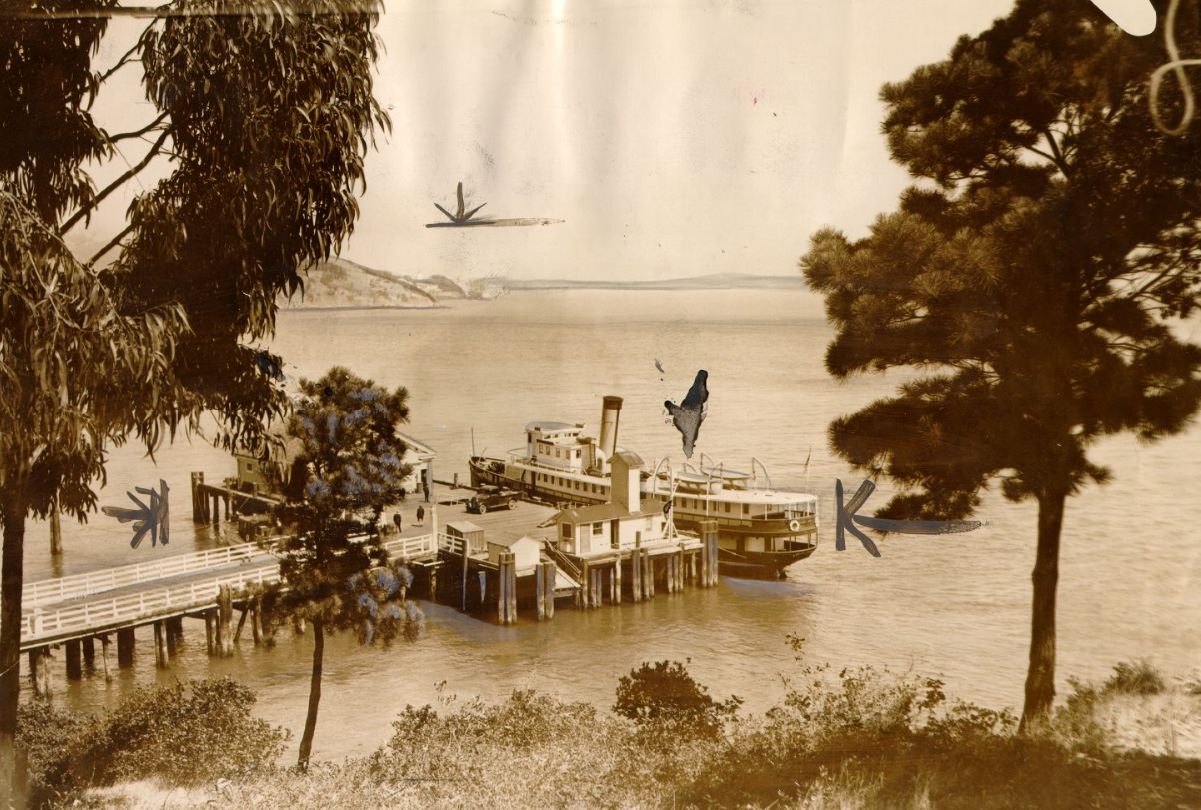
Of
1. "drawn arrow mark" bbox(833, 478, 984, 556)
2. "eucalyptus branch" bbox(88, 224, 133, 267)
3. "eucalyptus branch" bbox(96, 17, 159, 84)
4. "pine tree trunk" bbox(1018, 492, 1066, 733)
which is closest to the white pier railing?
"eucalyptus branch" bbox(88, 224, 133, 267)

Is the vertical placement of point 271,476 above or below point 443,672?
above

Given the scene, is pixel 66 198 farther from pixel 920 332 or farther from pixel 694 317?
pixel 920 332

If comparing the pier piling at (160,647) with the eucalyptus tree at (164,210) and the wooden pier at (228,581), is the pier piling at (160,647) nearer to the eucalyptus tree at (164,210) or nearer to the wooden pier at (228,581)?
the wooden pier at (228,581)

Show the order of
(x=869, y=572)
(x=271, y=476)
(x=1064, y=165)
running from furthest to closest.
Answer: (x=271, y=476)
(x=869, y=572)
(x=1064, y=165)

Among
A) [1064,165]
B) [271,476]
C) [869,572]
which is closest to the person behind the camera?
[1064,165]

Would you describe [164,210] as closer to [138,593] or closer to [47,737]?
[138,593]

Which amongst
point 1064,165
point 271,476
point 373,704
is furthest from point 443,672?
point 1064,165

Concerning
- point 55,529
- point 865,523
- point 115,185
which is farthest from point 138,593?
point 865,523
